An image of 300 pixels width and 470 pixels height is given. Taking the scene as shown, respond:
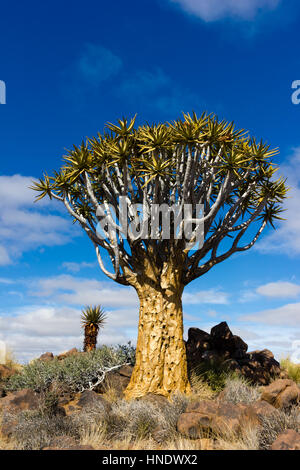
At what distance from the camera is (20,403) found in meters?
9.34

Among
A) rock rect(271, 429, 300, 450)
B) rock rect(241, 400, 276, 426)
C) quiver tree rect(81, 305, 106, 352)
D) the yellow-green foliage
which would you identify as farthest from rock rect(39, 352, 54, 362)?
rock rect(271, 429, 300, 450)

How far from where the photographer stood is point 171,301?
11422 millimetres

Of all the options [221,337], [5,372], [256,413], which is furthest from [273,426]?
[5,372]

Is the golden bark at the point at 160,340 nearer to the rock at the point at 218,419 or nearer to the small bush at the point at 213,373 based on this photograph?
the small bush at the point at 213,373

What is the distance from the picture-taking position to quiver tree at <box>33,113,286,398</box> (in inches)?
429

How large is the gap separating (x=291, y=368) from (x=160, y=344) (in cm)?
735

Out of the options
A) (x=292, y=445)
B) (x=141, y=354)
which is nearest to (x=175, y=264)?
(x=141, y=354)

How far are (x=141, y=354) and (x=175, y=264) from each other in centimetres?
273

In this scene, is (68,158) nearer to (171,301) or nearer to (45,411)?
(171,301)

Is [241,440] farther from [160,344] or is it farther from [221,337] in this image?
[221,337]

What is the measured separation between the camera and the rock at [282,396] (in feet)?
28.3

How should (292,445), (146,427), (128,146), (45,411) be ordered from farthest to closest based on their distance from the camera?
(128,146) → (45,411) → (146,427) → (292,445)

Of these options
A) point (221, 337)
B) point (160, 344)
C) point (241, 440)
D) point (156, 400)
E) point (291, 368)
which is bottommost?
point (241, 440)

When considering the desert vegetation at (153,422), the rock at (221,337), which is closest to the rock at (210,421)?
the desert vegetation at (153,422)
